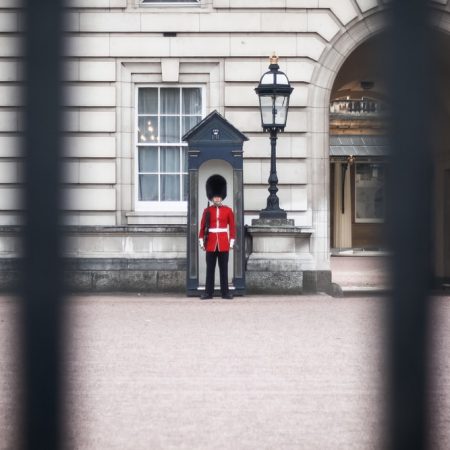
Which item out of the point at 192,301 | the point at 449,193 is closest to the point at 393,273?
the point at 192,301

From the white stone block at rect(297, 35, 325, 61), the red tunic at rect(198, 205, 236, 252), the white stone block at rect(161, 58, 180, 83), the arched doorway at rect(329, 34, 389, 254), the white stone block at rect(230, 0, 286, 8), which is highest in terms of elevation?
the white stone block at rect(230, 0, 286, 8)

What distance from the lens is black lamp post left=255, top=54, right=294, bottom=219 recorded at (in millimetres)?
16047

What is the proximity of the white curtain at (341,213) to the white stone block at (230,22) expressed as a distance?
18.3 metres

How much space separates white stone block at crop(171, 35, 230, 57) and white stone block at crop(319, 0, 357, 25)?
1526 mm

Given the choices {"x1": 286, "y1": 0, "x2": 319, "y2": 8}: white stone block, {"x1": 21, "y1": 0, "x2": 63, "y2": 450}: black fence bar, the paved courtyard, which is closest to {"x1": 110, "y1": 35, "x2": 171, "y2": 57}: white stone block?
{"x1": 286, "y1": 0, "x2": 319, "y2": 8}: white stone block

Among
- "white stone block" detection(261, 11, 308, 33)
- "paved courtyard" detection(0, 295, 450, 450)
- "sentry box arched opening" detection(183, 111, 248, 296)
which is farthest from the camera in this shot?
"white stone block" detection(261, 11, 308, 33)

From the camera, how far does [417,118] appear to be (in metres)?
1.11

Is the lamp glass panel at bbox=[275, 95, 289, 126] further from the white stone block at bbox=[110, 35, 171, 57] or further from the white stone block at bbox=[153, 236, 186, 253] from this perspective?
the white stone block at bbox=[153, 236, 186, 253]

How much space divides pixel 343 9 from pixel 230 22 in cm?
159

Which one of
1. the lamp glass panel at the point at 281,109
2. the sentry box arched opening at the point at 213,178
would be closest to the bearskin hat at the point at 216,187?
the sentry box arched opening at the point at 213,178

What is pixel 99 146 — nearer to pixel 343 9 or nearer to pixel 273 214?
pixel 273 214

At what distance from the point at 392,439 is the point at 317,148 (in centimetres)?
1621

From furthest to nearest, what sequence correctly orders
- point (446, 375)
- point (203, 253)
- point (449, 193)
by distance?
1. point (449, 193)
2. point (203, 253)
3. point (446, 375)

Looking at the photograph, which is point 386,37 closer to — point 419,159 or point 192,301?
point 419,159
